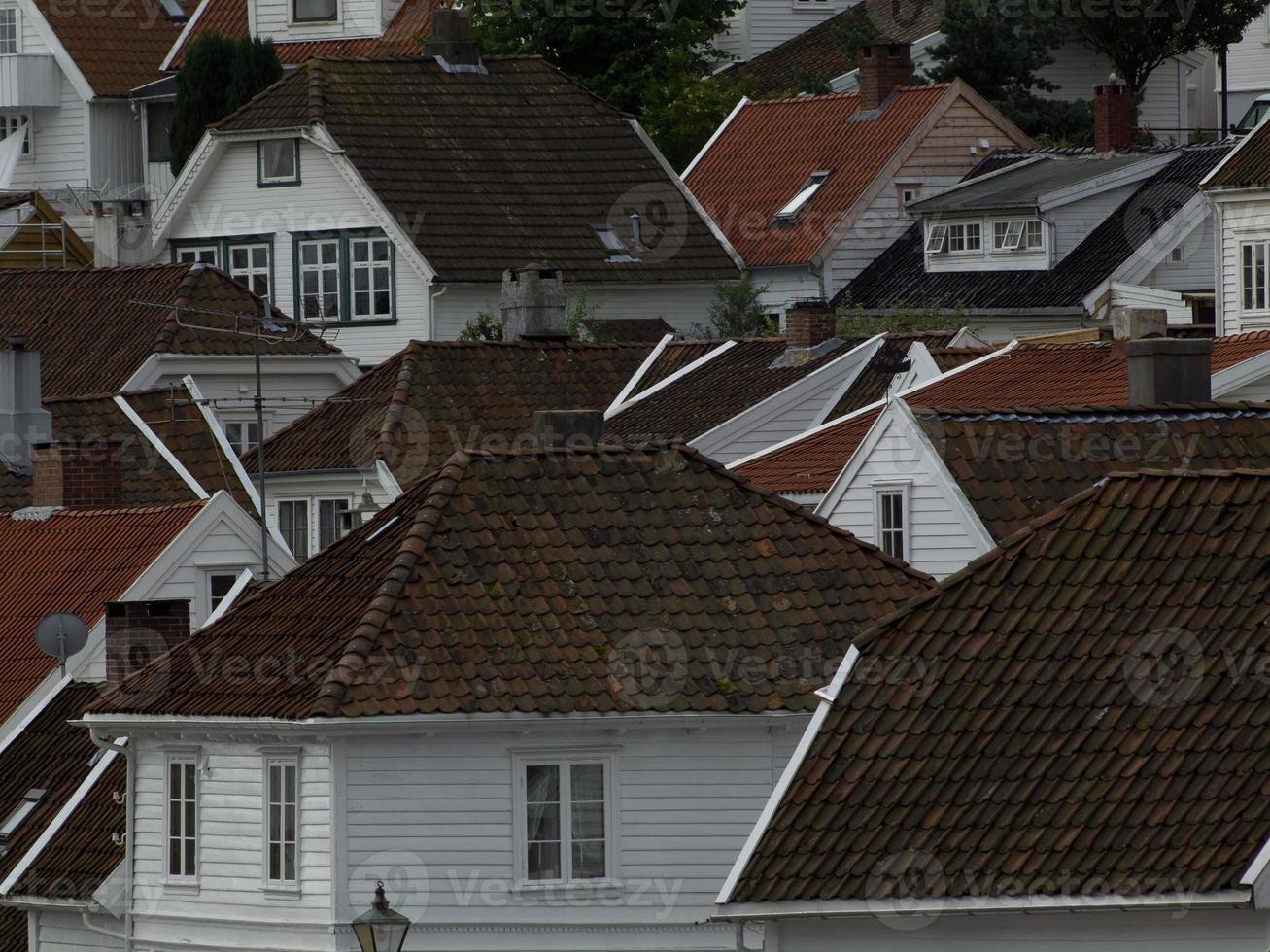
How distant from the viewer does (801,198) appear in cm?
6031

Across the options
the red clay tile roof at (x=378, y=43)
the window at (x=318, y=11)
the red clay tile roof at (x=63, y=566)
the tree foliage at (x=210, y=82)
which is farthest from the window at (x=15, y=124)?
the red clay tile roof at (x=63, y=566)

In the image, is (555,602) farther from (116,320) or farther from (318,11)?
(318,11)

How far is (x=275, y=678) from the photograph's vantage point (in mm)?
27109

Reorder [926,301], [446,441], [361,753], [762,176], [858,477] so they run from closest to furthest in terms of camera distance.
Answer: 1. [361,753]
2. [858,477]
3. [446,441]
4. [926,301]
5. [762,176]

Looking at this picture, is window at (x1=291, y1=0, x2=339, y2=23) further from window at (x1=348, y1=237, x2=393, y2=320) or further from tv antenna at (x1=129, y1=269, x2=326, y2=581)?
tv antenna at (x1=129, y1=269, x2=326, y2=581)

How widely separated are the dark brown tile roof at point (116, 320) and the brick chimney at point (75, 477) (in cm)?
733

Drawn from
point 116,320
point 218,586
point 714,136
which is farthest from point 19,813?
point 714,136

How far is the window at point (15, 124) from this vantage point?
67938 mm

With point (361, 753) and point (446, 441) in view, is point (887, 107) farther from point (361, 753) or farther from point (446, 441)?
point (361, 753)

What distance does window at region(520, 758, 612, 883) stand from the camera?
26.9 m

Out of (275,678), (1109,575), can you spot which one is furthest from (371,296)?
(1109,575)

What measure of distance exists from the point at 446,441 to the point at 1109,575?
23013 millimetres

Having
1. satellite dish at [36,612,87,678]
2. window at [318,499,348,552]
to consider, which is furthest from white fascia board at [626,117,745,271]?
satellite dish at [36,612,87,678]

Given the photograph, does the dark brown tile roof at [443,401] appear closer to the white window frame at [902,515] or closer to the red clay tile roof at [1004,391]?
the red clay tile roof at [1004,391]
